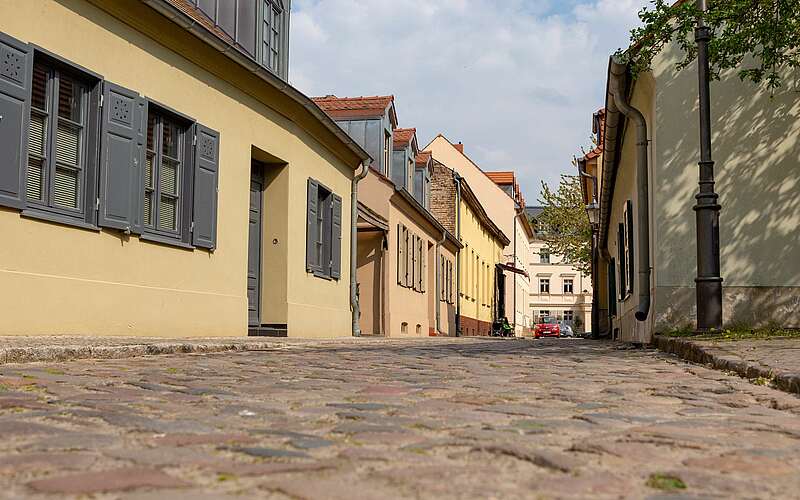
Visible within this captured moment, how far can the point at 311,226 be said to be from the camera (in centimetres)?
1611

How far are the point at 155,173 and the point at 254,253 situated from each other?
3989 millimetres

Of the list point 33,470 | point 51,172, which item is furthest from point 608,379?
point 51,172

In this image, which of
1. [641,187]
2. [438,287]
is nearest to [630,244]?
[641,187]

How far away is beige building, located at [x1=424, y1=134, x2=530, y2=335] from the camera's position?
4916 centimetres

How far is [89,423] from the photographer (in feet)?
11.6

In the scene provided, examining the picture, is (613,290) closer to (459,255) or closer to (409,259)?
(409,259)

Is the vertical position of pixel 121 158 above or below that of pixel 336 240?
above

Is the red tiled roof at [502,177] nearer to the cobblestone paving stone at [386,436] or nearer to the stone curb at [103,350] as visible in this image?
the stone curb at [103,350]

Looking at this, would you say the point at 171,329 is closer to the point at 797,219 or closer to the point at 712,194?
the point at 712,194

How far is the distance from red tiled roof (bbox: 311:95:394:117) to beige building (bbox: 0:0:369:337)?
7.78 metres

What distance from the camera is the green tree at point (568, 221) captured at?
123ft

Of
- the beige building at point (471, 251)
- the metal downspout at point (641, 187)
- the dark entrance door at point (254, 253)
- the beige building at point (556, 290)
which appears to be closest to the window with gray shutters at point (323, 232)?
the dark entrance door at point (254, 253)

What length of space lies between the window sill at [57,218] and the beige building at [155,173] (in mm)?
14

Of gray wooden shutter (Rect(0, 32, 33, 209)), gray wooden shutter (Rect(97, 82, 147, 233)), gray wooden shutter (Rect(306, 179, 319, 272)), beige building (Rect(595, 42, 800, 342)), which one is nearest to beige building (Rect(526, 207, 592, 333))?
gray wooden shutter (Rect(306, 179, 319, 272))
